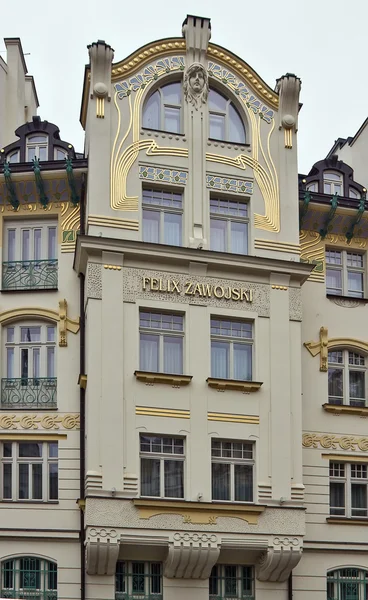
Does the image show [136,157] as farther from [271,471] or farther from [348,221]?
[271,471]

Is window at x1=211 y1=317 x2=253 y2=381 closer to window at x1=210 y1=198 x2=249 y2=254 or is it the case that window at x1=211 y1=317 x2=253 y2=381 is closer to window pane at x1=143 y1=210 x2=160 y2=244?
window at x1=210 y1=198 x2=249 y2=254

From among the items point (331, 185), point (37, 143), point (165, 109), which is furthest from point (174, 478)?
point (331, 185)

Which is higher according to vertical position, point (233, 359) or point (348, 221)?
point (348, 221)

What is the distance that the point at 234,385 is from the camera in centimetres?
3144

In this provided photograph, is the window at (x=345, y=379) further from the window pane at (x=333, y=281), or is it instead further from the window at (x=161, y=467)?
the window at (x=161, y=467)

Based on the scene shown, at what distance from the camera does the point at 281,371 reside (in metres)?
32.0

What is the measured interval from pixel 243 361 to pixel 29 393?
5.83 meters

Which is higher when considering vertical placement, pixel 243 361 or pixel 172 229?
pixel 172 229

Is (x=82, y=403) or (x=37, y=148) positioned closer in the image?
(x=82, y=403)

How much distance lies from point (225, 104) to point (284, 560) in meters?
12.9

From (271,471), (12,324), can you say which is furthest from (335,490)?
(12,324)

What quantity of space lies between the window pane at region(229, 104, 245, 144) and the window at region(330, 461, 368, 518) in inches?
375

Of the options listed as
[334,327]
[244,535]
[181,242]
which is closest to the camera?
[244,535]

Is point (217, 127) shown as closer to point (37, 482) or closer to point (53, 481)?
point (53, 481)
